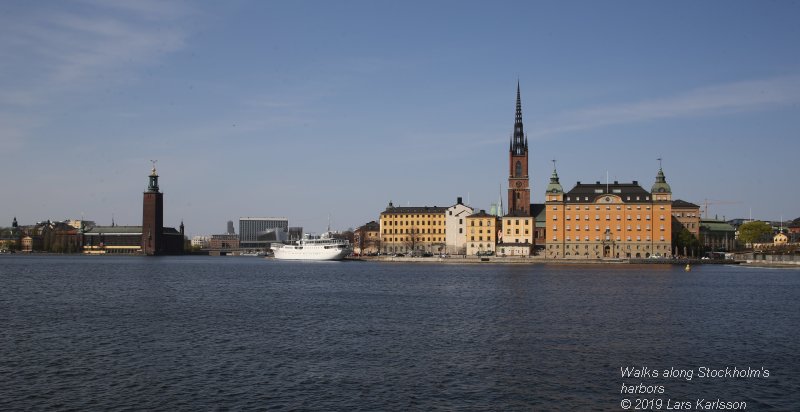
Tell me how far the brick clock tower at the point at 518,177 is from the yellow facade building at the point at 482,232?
456cm

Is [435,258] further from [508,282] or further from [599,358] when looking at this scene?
[599,358]

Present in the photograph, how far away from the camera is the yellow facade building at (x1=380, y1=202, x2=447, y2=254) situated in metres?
181

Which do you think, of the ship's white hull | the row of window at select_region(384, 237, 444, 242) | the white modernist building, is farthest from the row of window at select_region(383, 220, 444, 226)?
the ship's white hull

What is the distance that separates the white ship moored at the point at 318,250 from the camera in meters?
165

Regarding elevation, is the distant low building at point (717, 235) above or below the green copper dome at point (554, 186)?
below

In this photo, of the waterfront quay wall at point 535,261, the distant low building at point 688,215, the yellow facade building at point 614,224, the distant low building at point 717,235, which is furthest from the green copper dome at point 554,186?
the distant low building at point 717,235

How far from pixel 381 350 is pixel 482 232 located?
5206 inches

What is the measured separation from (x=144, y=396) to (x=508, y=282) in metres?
55.6

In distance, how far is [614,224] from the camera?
140250 mm

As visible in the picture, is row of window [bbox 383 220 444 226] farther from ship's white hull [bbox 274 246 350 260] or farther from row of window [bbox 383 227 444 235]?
ship's white hull [bbox 274 246 350 260]

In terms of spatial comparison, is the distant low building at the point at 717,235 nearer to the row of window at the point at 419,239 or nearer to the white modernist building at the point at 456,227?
the white modernist building at the point at 456,227

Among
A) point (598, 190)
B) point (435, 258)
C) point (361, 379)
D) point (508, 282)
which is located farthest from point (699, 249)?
point (361, 379)

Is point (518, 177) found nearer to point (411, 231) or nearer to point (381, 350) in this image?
point (411, 231)

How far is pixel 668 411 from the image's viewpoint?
69.3 feet
